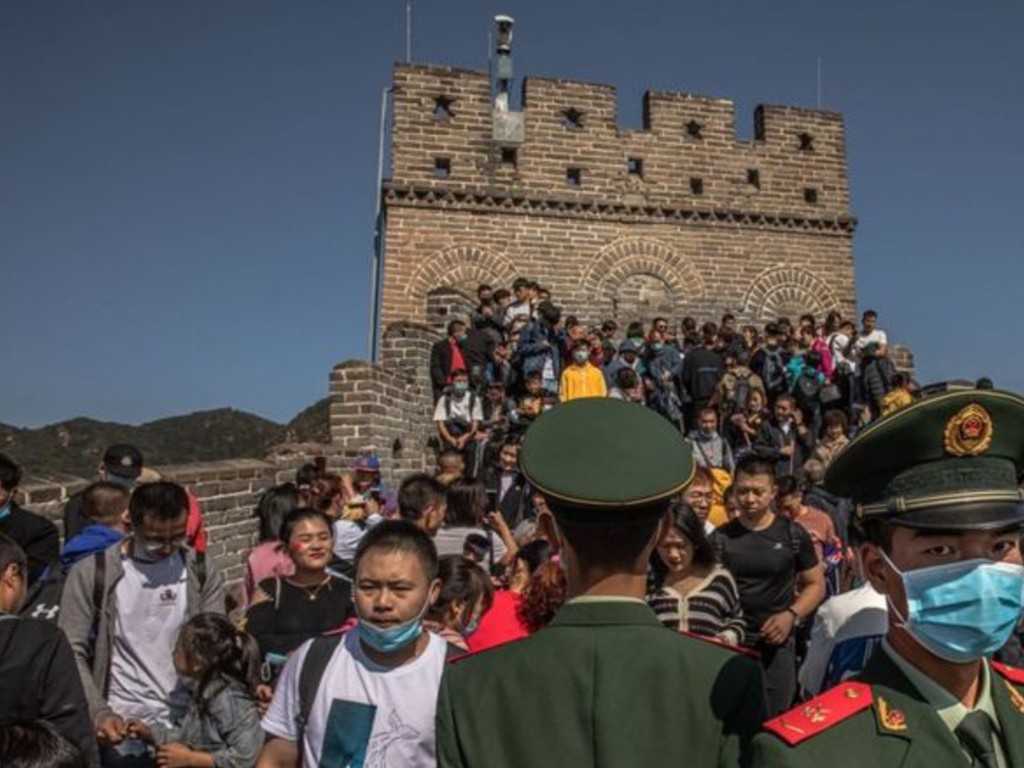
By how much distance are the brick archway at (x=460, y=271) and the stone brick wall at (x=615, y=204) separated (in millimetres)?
29

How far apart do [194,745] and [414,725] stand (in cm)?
144

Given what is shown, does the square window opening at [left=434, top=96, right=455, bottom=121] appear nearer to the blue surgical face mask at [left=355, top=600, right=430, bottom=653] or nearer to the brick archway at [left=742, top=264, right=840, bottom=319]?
the brick archway at [left=742, top=264, right=840, bottom=319]

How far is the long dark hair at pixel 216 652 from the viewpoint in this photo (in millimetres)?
3623

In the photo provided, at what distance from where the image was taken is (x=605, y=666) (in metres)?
1.72

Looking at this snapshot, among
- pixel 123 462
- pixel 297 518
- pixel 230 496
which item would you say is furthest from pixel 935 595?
pixel 230 496

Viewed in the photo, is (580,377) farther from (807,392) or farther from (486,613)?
(486,613)

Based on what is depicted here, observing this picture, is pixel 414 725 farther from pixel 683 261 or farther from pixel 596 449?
pixel 683 261

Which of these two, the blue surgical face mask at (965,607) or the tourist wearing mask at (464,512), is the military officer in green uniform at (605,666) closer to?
A: the blue surgical face mask at (965,607)

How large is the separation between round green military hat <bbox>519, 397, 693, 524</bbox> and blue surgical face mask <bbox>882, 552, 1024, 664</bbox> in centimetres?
49

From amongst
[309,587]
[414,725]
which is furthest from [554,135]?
[414,725]

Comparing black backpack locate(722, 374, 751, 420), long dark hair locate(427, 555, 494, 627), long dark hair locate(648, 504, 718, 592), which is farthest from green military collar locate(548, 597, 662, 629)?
black backpack locate(722, 374, 751, 420)

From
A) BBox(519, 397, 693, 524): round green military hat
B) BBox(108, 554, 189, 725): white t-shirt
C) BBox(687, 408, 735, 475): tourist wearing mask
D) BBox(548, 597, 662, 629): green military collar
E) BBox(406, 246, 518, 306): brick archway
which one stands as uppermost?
BBox(406, 246, 518, 306): brick archway

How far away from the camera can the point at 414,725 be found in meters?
2.64

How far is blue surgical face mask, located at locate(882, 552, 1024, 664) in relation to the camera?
157 centimetres
